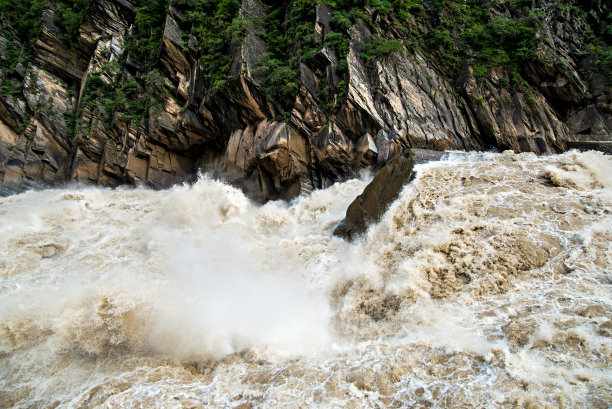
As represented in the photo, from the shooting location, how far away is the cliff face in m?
15.8

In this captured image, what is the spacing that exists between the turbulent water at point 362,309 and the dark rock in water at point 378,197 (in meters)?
0.41

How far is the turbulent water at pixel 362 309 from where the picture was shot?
4.65 m

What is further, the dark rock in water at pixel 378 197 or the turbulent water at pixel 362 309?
the dark rock in water at pixel 378 197

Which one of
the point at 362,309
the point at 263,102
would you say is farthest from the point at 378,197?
the point at 263,102

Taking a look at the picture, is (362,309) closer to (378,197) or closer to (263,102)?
(378,197)

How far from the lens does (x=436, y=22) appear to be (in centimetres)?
2028

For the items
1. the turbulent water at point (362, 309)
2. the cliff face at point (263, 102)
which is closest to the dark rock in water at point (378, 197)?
the turbulent water at point (362, 309)

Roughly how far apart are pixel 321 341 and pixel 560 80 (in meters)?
20.2

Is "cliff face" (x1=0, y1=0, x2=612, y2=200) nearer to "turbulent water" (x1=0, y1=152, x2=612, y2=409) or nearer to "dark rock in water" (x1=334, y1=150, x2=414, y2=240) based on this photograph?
"dark rock in water" (x1=334, y1=150, x2=414, y2=240)

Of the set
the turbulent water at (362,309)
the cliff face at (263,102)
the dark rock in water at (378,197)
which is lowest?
the turbulent water at (362,309)

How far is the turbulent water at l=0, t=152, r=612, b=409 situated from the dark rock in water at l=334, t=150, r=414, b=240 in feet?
1.36

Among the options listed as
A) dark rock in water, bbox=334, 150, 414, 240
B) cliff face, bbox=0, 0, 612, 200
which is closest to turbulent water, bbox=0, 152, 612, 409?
dark rock in water, bbox=334, 150, 414, 240

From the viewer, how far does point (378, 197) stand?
33.6 feet

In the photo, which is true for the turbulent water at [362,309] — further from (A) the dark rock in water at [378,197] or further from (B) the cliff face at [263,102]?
(B) the cliff face at [263,102]
